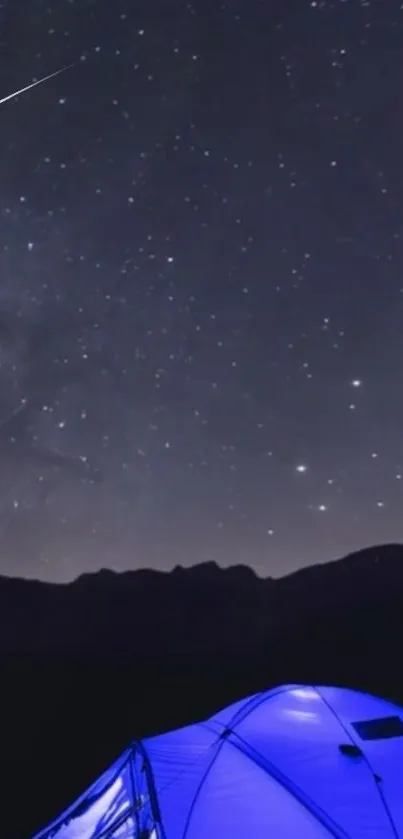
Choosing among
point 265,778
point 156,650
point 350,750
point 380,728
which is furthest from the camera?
point 156,650

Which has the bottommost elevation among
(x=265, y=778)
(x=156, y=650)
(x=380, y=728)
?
(x=156, y=650)

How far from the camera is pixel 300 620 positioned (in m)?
41.5

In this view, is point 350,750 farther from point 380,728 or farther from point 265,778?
point 265,778

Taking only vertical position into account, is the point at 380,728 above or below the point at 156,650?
above

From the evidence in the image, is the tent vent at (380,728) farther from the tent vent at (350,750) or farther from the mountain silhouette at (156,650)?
the mountain silhouette at (156,650)

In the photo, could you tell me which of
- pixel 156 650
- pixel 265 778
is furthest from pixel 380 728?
pixel 156 650

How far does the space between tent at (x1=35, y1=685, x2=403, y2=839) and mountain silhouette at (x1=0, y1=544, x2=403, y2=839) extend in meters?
11.2

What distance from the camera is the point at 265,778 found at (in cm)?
504

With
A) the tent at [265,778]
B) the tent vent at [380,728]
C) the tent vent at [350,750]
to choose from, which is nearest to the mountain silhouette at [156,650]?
the tent at [265,778]

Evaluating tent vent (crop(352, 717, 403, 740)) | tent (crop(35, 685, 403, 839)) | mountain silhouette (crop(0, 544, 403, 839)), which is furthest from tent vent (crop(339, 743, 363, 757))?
mountain silhouette (crop(0, 544, 403, 839))

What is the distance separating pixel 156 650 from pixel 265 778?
121ft

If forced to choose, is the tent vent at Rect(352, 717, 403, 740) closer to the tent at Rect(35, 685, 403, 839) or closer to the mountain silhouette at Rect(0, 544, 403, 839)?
the tent at Rect(35, 685, 403, 839)

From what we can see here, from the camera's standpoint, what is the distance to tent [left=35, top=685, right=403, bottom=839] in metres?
4.67

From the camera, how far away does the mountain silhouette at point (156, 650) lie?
73.5 feet
